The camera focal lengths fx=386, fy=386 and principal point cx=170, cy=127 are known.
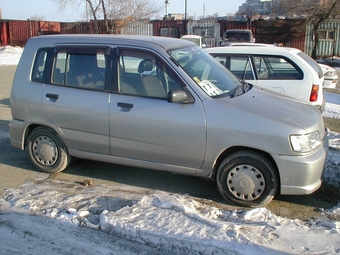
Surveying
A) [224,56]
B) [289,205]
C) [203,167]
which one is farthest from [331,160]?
[224,56]

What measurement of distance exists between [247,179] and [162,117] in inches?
47.6

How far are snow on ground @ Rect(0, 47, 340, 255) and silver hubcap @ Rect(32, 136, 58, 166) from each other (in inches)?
→ 27.6

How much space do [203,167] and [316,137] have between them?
1.32 metres

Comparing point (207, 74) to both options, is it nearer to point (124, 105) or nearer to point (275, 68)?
point (124, 105)

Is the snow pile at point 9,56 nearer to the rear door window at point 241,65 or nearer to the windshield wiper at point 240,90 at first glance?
the rear door window at point 241,65

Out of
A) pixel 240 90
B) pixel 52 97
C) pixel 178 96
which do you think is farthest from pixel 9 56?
pixel 178 96

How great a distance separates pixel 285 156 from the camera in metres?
4.16

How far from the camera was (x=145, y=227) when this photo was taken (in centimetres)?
387

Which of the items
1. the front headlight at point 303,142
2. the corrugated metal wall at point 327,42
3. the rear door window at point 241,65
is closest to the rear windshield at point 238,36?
the corrugated metal wall at point 327,42

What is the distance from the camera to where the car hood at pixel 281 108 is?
426 centimetres

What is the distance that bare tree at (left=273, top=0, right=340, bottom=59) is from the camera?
22953 mm

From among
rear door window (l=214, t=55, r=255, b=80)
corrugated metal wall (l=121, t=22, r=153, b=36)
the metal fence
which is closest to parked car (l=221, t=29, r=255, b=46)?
the metal fence

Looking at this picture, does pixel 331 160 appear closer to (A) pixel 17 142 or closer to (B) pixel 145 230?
(B) pixel 145 230

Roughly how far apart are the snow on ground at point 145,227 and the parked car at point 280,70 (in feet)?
10.3
